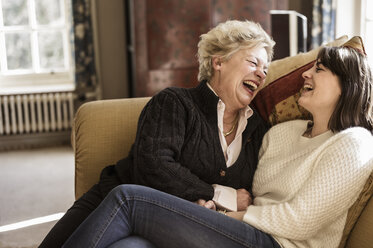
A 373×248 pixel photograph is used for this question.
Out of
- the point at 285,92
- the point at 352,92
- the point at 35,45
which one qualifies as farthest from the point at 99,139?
the point at 35,45

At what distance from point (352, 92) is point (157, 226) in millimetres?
750

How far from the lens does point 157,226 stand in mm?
1420

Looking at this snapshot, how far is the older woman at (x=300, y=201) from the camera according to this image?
4.43 feet

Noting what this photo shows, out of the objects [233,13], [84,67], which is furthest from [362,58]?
[84,67]

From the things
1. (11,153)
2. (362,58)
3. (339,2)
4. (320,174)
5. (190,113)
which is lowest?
(11,153)

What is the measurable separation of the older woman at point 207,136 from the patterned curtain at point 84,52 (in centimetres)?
272

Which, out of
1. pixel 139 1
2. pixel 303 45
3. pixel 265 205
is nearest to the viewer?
pixel 265 205

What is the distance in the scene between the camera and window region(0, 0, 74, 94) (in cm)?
446

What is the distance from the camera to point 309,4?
4.65 m

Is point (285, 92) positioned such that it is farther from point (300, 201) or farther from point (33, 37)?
point (33, 37)

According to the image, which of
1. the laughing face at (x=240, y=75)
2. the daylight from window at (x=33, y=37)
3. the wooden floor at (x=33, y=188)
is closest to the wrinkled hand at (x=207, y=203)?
the laughing face at (x=240, y=75)

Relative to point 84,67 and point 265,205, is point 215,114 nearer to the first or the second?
point 265,205

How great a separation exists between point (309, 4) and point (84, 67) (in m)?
2.31

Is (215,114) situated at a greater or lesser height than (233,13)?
lesser
